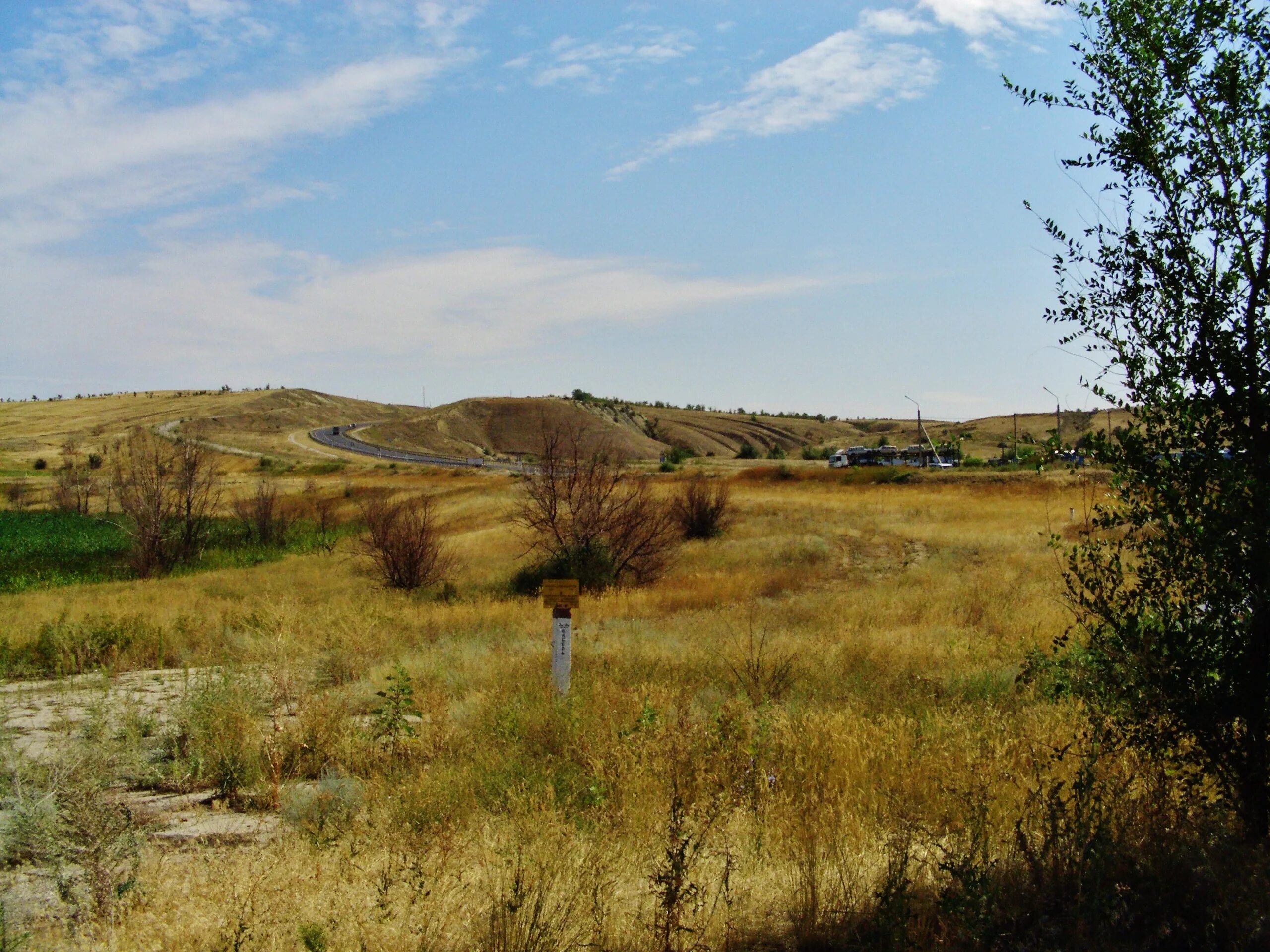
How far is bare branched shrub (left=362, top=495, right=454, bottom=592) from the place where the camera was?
71.8 ft

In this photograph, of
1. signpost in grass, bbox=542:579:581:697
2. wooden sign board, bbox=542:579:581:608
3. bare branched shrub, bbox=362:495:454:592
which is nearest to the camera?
signpost in grass, bbox=542:579:581:697

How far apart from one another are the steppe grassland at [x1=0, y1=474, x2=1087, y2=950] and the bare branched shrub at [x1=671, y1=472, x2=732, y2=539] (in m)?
9.30

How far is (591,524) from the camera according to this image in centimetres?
2162

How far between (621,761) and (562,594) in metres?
3.17

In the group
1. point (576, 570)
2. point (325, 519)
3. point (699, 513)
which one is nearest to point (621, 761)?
point (576, 570)

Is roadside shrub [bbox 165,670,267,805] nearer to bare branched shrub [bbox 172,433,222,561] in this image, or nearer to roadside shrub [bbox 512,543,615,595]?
roadside shrub [bbox 512,543,615,595]

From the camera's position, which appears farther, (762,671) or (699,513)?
(699,513)

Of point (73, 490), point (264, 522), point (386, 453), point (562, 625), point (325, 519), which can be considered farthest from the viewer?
point (386, 453)

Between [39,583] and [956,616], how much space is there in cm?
2541

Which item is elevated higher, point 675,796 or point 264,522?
point 675,796

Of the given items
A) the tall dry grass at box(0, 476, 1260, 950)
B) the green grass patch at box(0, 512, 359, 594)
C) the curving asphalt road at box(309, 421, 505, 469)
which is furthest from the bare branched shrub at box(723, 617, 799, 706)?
the curving asphalt road at box(309, 421, 505, 469)

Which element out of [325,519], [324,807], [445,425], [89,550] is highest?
[445,425]

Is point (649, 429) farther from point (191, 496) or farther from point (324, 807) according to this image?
point (324, 807)

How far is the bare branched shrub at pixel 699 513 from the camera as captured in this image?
27312 millimetres
